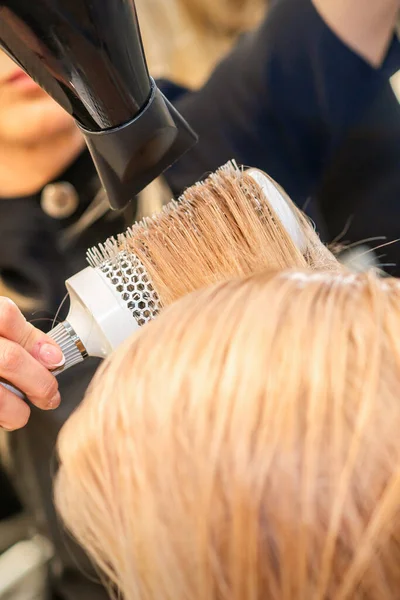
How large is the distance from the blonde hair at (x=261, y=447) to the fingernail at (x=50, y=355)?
10 cm

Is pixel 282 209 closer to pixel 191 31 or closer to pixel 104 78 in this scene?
pixel 104 78

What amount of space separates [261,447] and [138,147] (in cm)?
22

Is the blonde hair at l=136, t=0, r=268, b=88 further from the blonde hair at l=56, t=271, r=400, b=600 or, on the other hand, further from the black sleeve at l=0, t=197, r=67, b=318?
the blonde hair at l=56, t=271, r=400, b=600

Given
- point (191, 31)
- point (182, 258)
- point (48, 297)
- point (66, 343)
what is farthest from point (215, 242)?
point (191, 31)

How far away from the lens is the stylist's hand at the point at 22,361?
0.37 meters

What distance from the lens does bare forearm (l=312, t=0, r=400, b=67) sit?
1.55 ft

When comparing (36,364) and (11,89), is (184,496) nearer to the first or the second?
(36,364)

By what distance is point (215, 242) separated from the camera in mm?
398

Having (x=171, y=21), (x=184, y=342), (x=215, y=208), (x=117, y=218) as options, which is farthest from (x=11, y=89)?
(x=171, y=21)

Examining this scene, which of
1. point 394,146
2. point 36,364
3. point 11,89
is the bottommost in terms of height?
point 394,146

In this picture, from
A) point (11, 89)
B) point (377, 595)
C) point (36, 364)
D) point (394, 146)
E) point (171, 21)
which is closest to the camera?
point (377, 595)

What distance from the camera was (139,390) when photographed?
0.93ft

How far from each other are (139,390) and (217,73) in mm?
476

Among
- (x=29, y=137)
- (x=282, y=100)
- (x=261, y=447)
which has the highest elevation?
(x=29, y=137)
